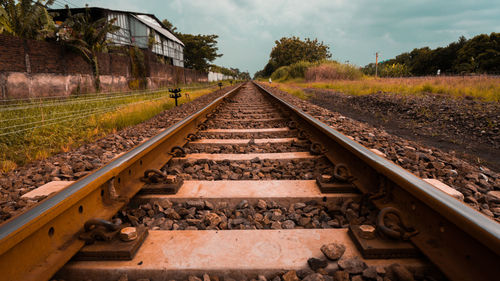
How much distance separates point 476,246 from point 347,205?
0.69 m

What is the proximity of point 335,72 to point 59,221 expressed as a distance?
65.1 ft

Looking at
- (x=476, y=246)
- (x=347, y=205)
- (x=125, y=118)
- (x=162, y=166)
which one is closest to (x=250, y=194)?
(x=347, y=205)

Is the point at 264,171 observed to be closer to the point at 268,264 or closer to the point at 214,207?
the point at 214,207

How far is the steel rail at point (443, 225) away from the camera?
2.83 feet

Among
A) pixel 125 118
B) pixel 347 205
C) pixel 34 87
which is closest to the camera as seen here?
pixel 347 205

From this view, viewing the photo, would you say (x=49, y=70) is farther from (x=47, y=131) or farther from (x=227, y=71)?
(x=227, y=71)

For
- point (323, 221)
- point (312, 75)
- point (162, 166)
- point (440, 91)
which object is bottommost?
point (323, 221)

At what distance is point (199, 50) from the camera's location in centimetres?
4088

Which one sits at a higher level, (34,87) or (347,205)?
(34,87)

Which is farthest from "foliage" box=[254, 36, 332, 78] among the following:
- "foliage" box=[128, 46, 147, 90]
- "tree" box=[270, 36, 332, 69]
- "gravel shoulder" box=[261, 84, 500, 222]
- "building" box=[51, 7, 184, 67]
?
"gravel shoulder" box=[261, 84, 500, 222]

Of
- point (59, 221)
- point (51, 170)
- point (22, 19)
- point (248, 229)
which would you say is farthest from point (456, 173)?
point (22, 19)

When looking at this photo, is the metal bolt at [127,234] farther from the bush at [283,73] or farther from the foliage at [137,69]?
the bush at [283,73]

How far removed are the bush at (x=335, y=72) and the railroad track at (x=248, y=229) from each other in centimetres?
1785

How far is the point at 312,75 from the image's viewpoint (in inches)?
857
